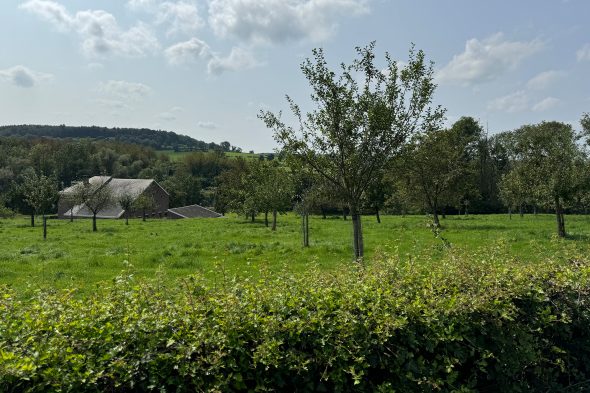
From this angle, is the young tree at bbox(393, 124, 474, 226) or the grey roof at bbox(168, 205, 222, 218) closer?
the young tree at bbox(393, 124, 474, 226)

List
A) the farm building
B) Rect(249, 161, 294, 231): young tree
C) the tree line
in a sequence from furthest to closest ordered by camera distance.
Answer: the farm building, Rect(249, 161, 294, 231): young tree, the tree line

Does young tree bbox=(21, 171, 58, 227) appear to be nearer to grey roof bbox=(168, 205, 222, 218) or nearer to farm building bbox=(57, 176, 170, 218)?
farm building bbox=(57, 176, 170, 218)

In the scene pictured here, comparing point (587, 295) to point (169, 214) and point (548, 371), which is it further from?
point (169, 214)

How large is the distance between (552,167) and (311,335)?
1072 inches

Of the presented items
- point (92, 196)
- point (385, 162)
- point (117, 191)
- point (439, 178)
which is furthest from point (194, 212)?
point (385, 162)

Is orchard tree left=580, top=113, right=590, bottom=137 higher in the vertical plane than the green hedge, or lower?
higher

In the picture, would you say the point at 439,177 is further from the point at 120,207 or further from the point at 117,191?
the point at 117,191

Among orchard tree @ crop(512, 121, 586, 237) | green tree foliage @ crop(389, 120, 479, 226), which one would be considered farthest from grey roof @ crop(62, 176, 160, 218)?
orchard tree @ crop(512, 121, 586, 237)

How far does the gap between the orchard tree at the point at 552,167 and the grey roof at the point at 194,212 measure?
6657 centimetres

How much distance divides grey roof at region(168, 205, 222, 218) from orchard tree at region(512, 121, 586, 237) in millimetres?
66573

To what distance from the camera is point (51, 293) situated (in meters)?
4.98

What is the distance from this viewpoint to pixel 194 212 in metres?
89.9

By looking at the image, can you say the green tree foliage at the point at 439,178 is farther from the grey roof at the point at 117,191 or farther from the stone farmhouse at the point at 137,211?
the grey roof at the point at 117,191

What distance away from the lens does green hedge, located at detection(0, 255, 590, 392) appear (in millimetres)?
3555
